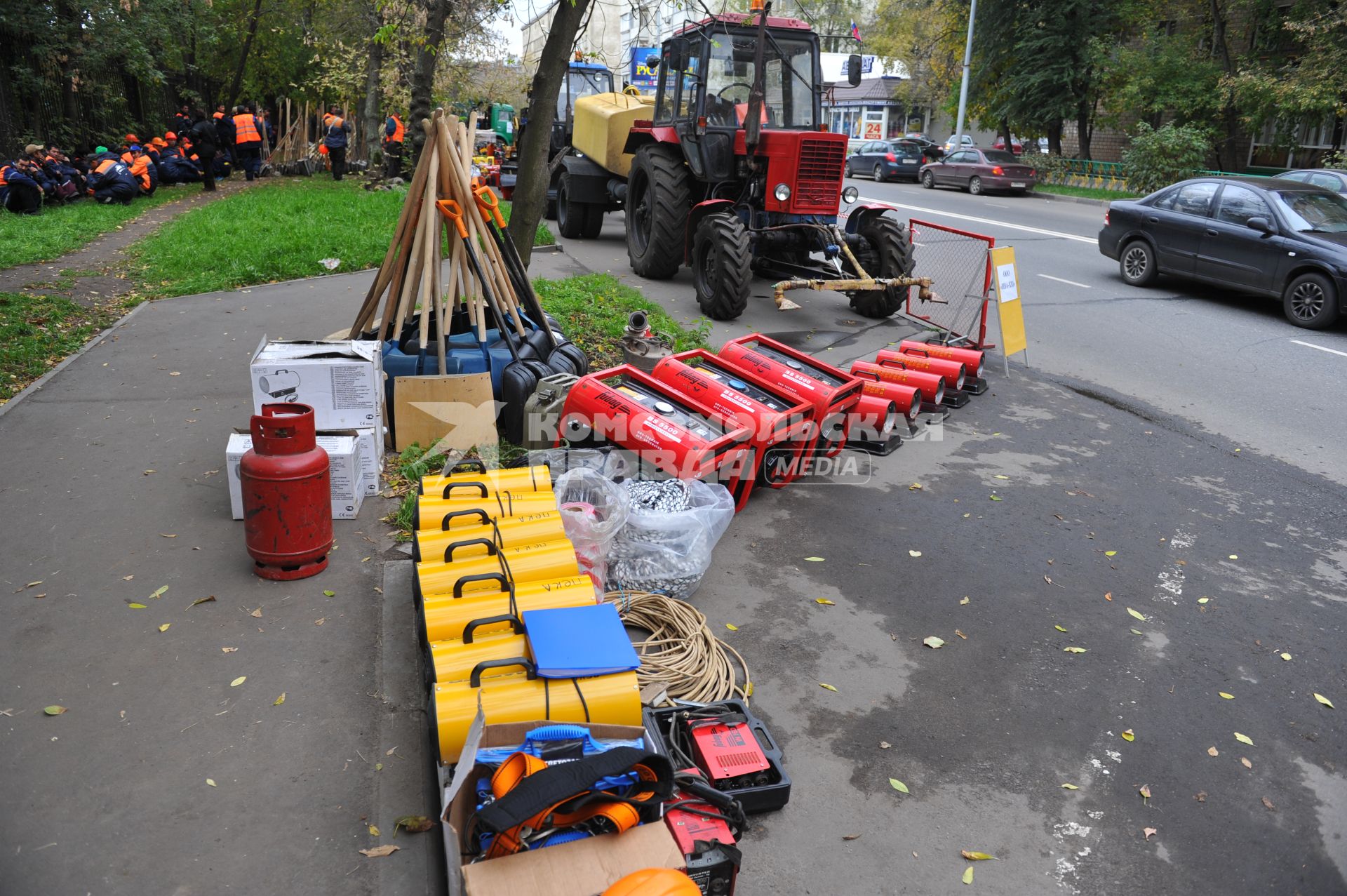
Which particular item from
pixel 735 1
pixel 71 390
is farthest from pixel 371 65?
pixel 71 390

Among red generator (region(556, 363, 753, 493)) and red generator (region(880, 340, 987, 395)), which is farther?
red generator (region(880, 340, 987, 395))

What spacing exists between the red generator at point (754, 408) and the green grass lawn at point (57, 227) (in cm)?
1009

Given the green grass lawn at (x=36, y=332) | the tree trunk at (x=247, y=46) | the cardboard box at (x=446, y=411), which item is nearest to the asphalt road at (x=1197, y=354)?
the cardboard box at (x=446, y=411)

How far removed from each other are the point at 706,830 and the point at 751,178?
9.01 metres

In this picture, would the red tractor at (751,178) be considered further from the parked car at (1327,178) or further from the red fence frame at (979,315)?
the parked car at (1327,178)

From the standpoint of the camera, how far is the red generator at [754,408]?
5.98 m

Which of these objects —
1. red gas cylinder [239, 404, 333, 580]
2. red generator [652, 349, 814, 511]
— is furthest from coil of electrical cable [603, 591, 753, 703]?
red gas cylinder [239, 404, 333, 580]

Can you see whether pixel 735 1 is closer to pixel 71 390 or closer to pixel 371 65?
pixel 71 390

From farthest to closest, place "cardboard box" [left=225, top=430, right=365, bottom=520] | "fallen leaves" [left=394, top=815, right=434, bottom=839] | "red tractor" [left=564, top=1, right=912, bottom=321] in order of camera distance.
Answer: "red tractor" [left=564, top=1, right=912, bottom=321] < "cardboard box" [left=225, top=430, right=365, bottom=520] < "fallen leaves" [left=394, top=815, right=434, bottom=839]

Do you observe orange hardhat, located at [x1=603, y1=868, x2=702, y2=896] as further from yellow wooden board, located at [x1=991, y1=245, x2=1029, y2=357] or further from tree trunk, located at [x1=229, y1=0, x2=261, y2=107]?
tree trunk, located at [x1=229, y1=0, x2=261, y2=107]

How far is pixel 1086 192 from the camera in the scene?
28656mm

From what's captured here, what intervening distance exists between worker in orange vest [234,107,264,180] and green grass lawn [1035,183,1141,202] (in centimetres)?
2309

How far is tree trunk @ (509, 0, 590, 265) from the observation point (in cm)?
853

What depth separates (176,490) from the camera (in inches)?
228
